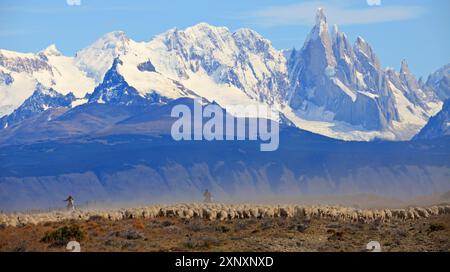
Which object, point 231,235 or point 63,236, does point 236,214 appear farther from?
point 63,236

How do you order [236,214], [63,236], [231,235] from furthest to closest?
[236,214] → [231,235] → [63,236]

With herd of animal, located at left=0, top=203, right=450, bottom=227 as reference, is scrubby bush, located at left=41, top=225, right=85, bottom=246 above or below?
below

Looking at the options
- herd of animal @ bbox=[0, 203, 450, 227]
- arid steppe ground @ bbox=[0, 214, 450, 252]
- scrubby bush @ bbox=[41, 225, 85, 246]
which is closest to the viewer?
arid steppe ground @ bbox=[0, 214, 450, 252]

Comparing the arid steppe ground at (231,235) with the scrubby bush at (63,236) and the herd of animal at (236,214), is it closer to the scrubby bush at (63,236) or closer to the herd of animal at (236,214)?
the scrubby bush at (63,236)

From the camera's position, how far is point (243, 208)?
88.2 meters

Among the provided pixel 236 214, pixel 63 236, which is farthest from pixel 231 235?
pixel 236 214

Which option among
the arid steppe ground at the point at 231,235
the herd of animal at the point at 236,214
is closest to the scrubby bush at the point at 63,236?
the arid steppe ground at the point at 231,235

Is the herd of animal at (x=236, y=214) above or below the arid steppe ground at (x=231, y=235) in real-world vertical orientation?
above

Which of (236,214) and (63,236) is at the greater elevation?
(236,214)

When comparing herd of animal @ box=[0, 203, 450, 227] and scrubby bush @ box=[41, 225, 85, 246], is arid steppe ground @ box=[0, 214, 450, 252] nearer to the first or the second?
scrubby bush @ box=[41, 225, 85, 246]

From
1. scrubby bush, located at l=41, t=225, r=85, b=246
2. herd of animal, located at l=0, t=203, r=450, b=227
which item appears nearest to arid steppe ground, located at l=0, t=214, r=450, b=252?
scrubby bush, located at l=41, t=225, r=85, b=246

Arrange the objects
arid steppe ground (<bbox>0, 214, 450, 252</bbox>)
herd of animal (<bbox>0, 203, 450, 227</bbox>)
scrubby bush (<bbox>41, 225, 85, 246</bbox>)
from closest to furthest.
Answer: arid steppe ground (<bbox>0, 214, 450, 252</bbox>) < scrubby bush (<bbox>41, 225, 85, 246</bbox>) < herd of animal (<bbox>0, 203, 450, 227</bbox>)

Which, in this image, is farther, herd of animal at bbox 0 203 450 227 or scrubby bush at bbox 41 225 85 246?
herd of animal at bbox 0 203 450 227
